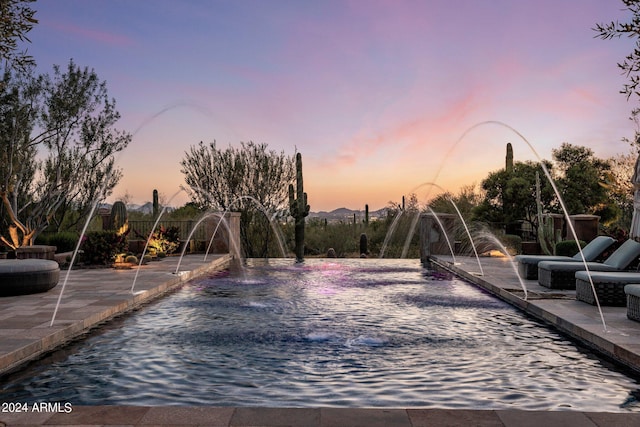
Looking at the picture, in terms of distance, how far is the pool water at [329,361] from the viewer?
5.16m

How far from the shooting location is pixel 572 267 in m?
11.4

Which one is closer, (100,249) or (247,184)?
(100,249)

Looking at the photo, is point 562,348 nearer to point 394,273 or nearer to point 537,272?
point 537,272

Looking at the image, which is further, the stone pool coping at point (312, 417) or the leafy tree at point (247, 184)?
the leafy tree at point (247, 184)

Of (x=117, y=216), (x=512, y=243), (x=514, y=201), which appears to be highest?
(x=514, y=201)

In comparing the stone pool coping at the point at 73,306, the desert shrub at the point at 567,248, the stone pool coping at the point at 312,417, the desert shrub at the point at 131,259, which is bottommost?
the stone pool coping at the point at 312,417

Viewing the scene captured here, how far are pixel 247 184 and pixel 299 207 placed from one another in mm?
2905

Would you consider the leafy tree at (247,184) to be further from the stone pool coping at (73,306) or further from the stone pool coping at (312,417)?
the stone pool coping at (312,417)

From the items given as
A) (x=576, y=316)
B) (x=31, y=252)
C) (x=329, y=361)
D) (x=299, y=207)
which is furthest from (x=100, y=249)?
(x=576, y=316)

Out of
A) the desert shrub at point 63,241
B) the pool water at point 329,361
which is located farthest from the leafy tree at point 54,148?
the pool water at point 329,361

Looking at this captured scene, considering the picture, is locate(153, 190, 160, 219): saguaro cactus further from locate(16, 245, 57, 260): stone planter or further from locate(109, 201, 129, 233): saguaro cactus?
locate(16, 245, 57, 260): stone planter

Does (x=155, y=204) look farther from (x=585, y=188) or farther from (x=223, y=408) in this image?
(x=223, y=408)

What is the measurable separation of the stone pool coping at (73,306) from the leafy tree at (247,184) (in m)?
10.9

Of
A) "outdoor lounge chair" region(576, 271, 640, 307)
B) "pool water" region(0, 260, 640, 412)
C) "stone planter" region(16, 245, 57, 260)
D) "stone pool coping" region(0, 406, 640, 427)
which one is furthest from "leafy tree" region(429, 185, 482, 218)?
"stone pool coping" region(0, 406, 640, 427)
